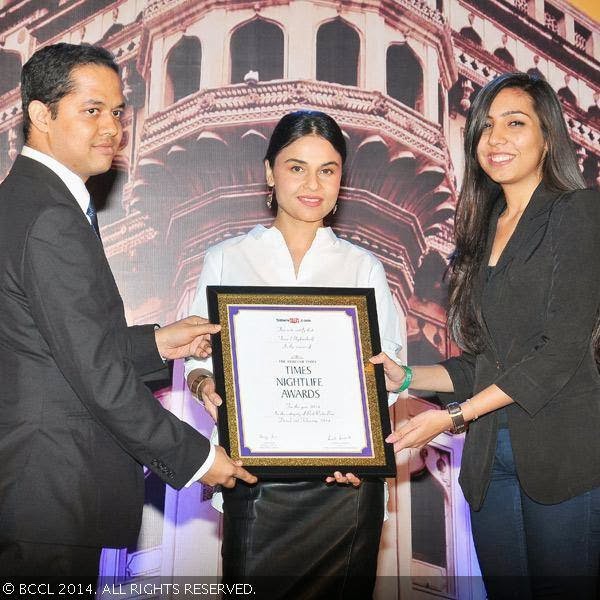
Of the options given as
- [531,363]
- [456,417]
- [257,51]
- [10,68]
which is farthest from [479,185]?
[10,68]

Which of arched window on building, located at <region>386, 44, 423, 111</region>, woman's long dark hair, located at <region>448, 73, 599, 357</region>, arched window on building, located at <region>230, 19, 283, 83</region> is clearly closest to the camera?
woman's long dark hair, located at <region>448, 73, 599, 357</region>

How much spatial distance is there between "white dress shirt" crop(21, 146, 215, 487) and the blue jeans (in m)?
0.86

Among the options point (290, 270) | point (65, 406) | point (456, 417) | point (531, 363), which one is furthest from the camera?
point (290, 270)

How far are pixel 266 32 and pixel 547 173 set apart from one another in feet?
5.92

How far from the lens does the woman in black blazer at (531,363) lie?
8.62ft

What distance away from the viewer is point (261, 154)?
415 centimetres

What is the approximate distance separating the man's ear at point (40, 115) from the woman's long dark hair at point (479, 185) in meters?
1.35

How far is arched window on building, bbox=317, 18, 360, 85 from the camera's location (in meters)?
4.25

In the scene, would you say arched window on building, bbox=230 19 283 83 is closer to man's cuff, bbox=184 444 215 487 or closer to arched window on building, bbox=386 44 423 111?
arched window on building, bbox=386 44 423 111

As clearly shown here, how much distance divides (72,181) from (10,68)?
70.1 inches

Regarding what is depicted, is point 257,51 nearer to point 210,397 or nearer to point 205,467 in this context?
point 210,397

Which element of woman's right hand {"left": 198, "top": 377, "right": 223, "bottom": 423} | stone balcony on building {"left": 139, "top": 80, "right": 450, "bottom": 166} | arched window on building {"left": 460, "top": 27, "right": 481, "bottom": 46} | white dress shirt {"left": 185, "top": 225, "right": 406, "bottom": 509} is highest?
arched window on building {"left": 460, "top": 27, "right": 481, "bottom": 46}

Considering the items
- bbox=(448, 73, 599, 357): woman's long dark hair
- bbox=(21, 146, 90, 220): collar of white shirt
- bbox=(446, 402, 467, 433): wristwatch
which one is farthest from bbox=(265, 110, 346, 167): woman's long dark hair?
bbox=(446, 402, 467, 433): wristwatch

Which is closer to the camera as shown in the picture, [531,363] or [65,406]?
[65,406]
